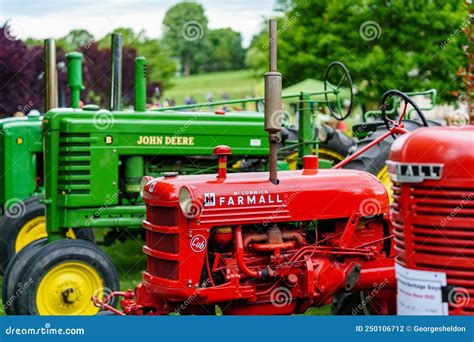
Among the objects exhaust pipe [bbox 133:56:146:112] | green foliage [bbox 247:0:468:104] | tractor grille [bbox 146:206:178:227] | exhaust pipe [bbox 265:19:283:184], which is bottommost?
tractor grille [bbox 146:206:178:227]

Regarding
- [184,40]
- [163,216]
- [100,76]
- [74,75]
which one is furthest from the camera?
[184,40]

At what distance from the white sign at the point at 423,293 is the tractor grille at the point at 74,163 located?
11.9 feet

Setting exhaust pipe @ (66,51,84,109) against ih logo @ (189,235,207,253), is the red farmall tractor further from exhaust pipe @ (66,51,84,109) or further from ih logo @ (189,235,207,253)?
exhaust pipe @ (66,51,84,109)

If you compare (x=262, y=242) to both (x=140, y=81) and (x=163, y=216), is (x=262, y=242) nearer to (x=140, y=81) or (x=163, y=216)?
(x=163, y=216)

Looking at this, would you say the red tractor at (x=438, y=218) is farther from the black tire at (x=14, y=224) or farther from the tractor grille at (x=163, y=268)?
the black tire at (x=14, y=224)

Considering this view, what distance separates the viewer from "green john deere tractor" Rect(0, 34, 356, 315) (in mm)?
5914

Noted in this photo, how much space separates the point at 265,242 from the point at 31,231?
3777 millimetres

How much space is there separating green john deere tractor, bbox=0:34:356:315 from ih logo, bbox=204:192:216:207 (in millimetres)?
1435

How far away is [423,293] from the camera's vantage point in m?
3.35

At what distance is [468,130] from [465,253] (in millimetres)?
476

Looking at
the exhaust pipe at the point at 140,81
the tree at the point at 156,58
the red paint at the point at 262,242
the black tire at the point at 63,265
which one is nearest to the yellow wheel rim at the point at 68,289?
the black tire at the point at 63,265

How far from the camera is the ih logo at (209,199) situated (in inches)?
180

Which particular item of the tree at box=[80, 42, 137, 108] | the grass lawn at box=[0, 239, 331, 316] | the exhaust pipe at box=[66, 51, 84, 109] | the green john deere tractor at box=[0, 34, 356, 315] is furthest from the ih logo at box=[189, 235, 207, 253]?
the tree at box=[80, 42, 137, 108]

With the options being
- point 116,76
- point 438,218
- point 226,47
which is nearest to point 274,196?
point 438,218
